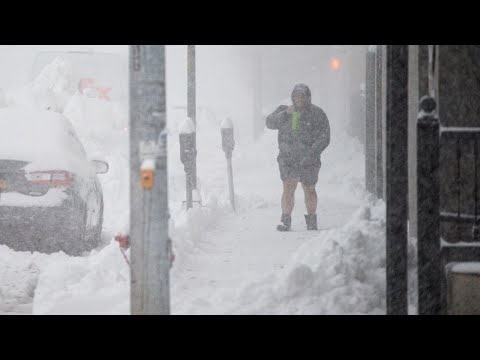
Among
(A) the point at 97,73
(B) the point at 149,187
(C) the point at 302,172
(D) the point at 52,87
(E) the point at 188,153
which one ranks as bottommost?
(B) the point at 149,187

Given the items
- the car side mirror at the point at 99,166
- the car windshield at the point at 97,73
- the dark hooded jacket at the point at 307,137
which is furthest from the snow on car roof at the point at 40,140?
the car windshield at the point at 97,73

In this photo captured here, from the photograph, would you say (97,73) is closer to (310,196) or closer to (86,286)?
(310,196)

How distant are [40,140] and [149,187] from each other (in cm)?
408

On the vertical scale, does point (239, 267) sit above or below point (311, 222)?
below

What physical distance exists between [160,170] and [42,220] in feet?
11.6

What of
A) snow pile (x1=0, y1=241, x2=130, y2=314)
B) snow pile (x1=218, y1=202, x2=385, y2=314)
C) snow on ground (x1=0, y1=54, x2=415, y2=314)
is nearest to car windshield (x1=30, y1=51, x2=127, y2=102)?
snow on ground (x1=0, y1=54, x2=415, y2=314)

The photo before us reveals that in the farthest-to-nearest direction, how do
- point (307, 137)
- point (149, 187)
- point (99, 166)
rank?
point (307, 137)
point (99, 166)
point (149, 187)

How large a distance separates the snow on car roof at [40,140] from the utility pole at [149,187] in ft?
11.7

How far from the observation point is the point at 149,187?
4.53m

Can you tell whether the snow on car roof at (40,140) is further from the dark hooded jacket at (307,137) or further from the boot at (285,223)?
the boot at (285,223)

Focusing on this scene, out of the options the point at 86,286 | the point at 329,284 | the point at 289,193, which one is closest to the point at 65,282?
the point at 86,286
